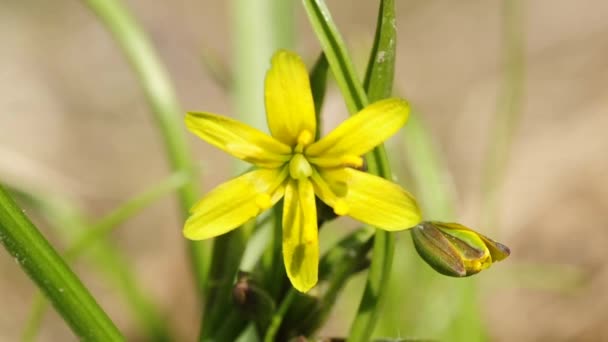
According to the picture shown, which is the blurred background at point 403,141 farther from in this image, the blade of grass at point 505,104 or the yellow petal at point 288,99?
the yellow petal at point 288,99

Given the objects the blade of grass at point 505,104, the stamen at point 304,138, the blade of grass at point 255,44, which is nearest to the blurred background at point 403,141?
the blade of grass at point 505,104

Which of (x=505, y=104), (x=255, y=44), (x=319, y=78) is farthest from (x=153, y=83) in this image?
(x=505, y=104)

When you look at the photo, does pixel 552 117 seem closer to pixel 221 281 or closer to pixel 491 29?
pixel 491 29

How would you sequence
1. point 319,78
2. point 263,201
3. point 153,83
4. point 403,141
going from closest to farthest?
point 263,201, point 319,78, point 153,83, point 403,141

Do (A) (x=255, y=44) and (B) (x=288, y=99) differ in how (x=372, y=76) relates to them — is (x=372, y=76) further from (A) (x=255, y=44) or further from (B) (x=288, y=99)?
(A) (x=255, y=44)

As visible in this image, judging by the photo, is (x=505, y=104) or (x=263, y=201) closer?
(x=263, y=201)
